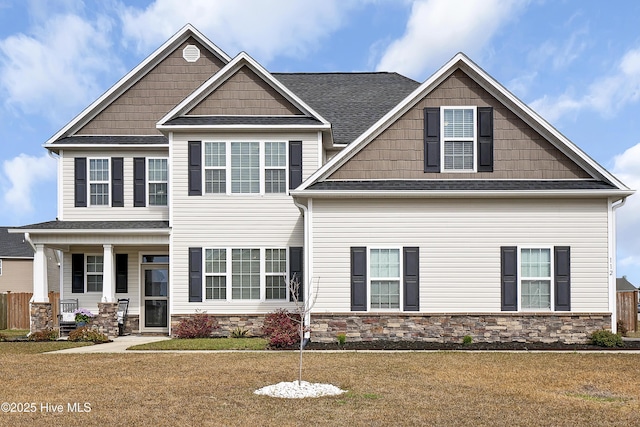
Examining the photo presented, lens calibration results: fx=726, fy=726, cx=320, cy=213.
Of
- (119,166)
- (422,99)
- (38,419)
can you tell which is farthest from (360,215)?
(38,419)

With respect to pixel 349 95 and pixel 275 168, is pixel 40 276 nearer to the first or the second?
pixel 275 168

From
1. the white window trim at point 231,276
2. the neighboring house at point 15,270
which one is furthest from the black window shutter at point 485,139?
the neighboring house at point 15,270

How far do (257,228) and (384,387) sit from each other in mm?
10312

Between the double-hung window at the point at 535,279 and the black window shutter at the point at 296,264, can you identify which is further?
the black window shutter at the point at 296,264

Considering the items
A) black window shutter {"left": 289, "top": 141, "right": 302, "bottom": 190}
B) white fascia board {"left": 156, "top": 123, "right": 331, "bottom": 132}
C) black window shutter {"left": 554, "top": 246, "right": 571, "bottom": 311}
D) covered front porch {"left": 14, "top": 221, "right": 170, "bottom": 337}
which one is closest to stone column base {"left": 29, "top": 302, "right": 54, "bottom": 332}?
covered front porch {"left": 14, "top": 221, "right": 170, "bottom": 337}

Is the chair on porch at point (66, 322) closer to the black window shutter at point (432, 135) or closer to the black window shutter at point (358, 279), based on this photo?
the black window shutter at point (358, 279)

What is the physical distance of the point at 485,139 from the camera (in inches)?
739

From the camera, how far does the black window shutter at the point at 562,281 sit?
1820 cm

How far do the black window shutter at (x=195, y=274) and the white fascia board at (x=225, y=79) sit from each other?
3.76 meters

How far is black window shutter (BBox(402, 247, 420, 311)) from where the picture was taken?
1819 cm

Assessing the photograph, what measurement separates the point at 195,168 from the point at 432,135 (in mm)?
6966

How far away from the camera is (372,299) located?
1825 centimetres

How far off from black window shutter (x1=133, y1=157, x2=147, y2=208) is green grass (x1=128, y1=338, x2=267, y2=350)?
5166mm

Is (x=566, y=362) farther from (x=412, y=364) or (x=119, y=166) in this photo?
(x=119, y=166)
